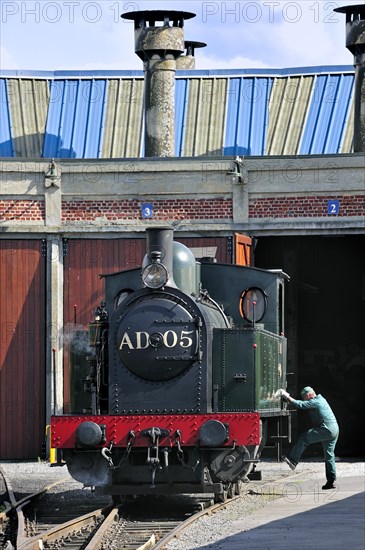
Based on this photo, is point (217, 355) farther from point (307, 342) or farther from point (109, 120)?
point (109, 120)

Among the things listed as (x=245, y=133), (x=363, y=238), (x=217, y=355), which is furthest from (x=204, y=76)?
(x=217, y=355)

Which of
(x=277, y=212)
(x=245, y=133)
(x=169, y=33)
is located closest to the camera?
(x=277, y=212)

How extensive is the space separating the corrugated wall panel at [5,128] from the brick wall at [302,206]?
7179mm

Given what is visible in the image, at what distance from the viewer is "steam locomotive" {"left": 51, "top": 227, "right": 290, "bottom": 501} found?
13.5m

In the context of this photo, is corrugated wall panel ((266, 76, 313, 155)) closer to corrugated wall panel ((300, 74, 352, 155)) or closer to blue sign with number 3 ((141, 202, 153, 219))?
corrugated wall panel ((300, 74, 352, 155))

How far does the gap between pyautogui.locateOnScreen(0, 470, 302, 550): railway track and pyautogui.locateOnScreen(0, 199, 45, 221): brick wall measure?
737cm

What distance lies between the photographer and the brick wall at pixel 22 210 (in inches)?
879

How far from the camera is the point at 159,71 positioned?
971 inches

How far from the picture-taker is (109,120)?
2750cm

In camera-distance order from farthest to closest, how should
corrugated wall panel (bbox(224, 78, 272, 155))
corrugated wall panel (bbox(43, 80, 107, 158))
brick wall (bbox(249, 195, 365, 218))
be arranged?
1. corrugated wall panel (bbox(43, 80, 107, 158))
2. corrugated wall panel (bbox(224, 78, 272, 155))
3. brick wall (bbox(249, 195, 365, 218))

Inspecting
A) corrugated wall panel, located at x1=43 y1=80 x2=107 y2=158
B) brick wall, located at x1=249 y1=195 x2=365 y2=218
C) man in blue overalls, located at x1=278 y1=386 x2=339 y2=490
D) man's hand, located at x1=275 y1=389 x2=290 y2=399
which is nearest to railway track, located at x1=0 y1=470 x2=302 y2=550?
man in blue overalls, located at x1=278 y1=386 x2=339 y2=490

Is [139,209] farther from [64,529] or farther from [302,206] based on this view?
[64,529]

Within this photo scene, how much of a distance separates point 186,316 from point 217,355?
659mm

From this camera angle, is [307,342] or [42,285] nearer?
[42,285]
